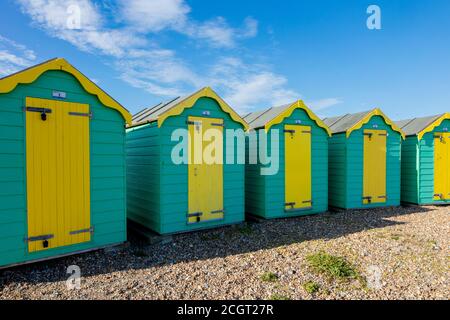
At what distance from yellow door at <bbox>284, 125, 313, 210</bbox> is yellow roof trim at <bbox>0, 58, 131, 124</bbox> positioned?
15.3ft

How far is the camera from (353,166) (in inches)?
393

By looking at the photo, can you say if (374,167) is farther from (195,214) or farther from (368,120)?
(195,214)

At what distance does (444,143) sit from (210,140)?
9.51 m

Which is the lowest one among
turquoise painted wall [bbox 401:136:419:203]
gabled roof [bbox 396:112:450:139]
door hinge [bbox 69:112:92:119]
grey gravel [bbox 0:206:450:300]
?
grey gravel [bbox 0:206:450:300]

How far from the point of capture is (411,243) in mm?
6781

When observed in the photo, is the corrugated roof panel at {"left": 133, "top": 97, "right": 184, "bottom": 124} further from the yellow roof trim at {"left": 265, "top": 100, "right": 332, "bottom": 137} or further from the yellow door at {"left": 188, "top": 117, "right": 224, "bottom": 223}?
the yellow roof trim at {"left": 265, "top": 100, "right": 332, "bottom": 137}

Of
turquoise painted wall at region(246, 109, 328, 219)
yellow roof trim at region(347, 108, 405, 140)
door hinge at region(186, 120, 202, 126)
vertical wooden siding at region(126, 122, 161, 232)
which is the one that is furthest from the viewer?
yellow roof trim at region(347, 108, 405, 140)

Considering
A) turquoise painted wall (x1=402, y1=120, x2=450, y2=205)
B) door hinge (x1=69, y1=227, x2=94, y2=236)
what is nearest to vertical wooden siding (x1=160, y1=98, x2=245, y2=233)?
door hinge (x1=69, y1=227, x2=94, y2=236)

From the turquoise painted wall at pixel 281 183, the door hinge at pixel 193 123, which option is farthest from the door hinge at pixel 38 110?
the turquoise painted wall at pixel 281 183

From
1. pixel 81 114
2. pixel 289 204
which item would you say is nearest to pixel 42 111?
pixel 81 114

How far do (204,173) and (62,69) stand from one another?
3680 millimetres

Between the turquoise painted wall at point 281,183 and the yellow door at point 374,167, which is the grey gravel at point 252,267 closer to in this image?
the turquoise painted wall at point 281,183

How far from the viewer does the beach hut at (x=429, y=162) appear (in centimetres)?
1118

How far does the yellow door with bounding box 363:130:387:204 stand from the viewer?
10.2 metres
